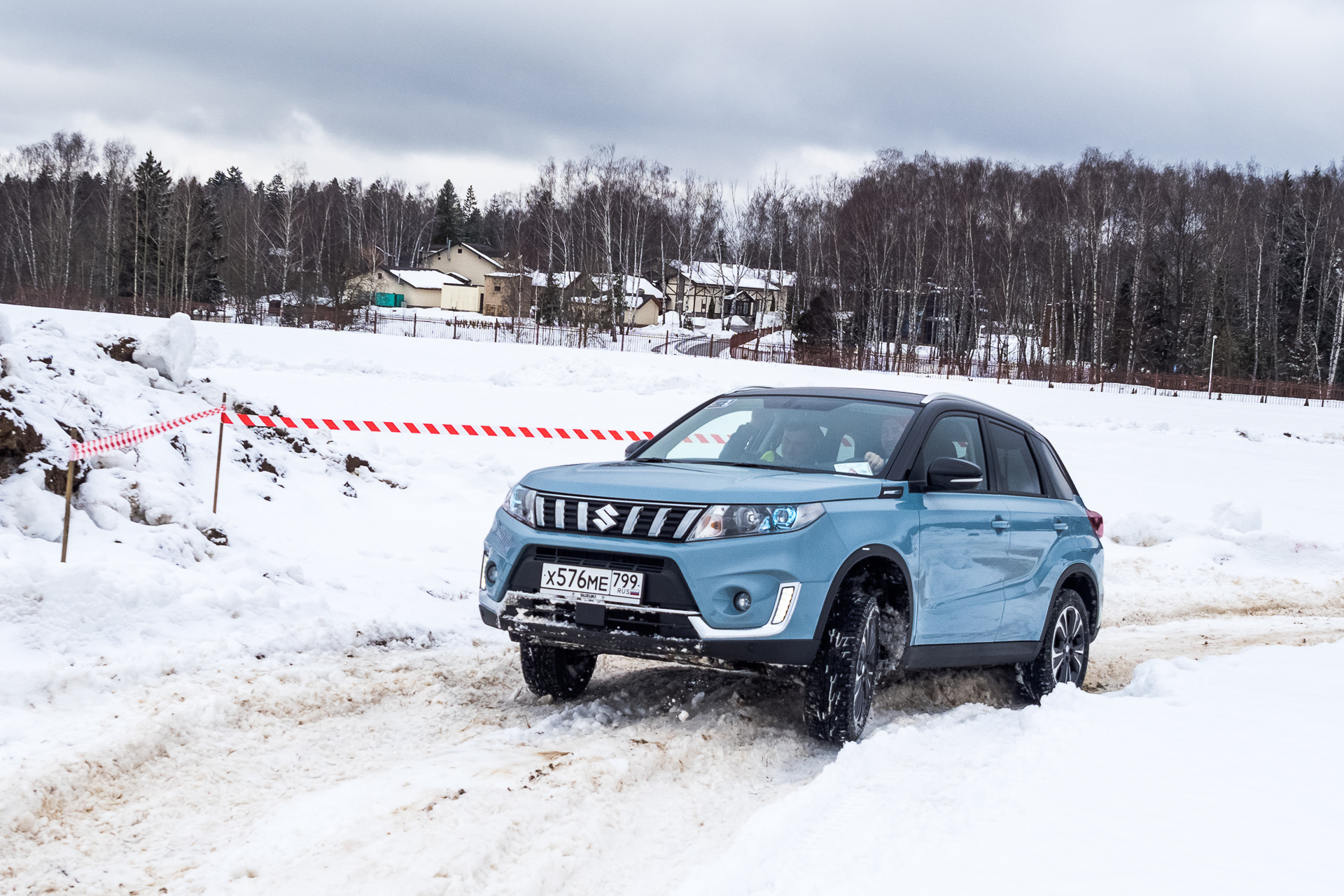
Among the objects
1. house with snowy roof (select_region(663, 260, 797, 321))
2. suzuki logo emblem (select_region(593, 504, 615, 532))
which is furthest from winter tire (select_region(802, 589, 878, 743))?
house with snowy roof (select_region(663, 260, 797, 321))

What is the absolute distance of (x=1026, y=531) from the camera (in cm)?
642

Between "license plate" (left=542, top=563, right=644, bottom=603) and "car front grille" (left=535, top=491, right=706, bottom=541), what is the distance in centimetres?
17

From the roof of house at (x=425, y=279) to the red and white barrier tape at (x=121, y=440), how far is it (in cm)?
8611

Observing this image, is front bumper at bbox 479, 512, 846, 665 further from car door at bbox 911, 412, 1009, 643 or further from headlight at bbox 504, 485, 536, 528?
car door at bbox 911, 412, 1009, 643

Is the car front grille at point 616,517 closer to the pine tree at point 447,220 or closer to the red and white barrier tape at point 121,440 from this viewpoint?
the red and white barrier tape at point 121,440

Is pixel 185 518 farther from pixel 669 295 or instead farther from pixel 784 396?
pixel 669 295

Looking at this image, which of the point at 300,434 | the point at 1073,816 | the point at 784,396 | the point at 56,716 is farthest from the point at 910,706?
the point at 300,434

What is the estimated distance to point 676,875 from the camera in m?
3.75

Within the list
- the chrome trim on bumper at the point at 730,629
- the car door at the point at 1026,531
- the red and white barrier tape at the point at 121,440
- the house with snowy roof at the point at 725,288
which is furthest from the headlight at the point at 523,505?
the house with snowy roof at the point at 725,288

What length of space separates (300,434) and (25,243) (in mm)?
73056

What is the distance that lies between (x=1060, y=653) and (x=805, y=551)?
2852mm

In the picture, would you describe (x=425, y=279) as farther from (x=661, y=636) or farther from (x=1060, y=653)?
(x=661, y=636)

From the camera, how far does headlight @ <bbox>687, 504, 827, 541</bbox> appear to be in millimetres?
4867

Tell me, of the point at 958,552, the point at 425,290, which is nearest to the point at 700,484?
the point at 958,552
